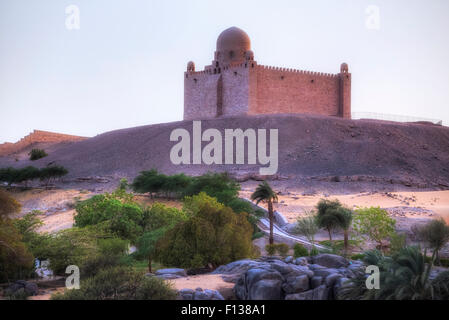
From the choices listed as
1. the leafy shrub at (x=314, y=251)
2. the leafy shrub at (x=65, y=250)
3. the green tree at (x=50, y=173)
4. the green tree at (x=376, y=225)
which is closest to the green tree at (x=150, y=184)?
the green tree at (x=50, y=173)

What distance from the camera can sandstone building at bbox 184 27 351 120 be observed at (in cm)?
5538

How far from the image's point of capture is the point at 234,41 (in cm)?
5822

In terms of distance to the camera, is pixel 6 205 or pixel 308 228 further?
pixel 308 228

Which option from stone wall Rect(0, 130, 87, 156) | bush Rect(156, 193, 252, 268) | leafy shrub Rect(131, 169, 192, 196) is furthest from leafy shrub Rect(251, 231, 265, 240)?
stone wall Rect(0, 130, 87, 156)

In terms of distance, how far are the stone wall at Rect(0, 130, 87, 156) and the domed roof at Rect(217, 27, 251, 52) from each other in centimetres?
2721

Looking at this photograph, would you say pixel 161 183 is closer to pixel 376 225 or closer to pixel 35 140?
pixel 376 225

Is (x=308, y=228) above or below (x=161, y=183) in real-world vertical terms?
below

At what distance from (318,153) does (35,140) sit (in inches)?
1734

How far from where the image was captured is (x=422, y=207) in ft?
107

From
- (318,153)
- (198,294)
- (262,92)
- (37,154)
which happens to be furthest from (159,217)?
(37,154)

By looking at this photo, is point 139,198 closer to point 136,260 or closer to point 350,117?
point 136,260

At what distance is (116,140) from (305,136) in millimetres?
22637

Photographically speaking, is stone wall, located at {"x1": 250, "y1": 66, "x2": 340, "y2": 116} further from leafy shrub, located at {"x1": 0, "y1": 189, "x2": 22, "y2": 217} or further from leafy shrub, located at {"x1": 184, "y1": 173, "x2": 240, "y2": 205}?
leafy shrub, located at {"x1": 0, "y1": 189, "x2": 22, "y2": 217}
